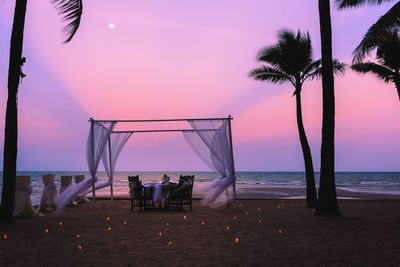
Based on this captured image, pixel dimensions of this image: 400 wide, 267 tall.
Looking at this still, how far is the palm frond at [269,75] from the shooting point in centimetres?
1077

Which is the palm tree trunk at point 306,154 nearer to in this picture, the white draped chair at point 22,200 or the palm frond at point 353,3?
the palm frond at point 353,3

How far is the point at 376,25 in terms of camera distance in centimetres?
854

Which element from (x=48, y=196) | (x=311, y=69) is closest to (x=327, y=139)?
(x=311, y=69)

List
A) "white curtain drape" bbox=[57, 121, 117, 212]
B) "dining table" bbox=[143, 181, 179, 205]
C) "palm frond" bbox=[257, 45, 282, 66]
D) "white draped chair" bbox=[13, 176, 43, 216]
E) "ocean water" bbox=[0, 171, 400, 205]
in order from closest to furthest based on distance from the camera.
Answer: "white draped chair" bbox=[13, 176, 43, 216] < "white curtain drape" bbox=[57, 121, 117, 212] < "dining table" bbox=[143, 181, 179, 205] < "palm frond" bbox=[257, 45, 282, 66] < "ocean water" bbox=[0, 171, 400, 205]

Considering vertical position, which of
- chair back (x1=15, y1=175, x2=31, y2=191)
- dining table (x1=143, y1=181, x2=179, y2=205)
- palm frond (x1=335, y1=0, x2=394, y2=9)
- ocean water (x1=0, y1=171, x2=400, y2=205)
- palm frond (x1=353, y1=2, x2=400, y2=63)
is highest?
palm frond (x1=335, y1=0, x2=394, y2=9)

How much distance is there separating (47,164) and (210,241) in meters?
25.7

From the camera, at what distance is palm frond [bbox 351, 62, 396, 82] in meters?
10.8

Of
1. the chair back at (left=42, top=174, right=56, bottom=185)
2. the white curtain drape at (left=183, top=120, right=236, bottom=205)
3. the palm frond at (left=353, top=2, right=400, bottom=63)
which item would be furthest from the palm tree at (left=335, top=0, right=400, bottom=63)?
the chair back at (left=42, top=174, right=56, bottom=185)

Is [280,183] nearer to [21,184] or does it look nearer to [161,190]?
[161,190]

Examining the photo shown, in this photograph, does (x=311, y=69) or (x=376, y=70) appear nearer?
(x=311, y=69)

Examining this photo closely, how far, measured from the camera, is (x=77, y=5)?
7914mm

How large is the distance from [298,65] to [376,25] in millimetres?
2348

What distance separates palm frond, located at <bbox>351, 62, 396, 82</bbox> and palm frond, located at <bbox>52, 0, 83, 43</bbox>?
8085 mm

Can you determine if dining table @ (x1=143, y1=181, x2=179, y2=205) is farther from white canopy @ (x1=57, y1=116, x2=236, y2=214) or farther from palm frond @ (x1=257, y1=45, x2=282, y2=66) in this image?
palm frond @ (x1=257, y1=45, x2=282, y2=66)
